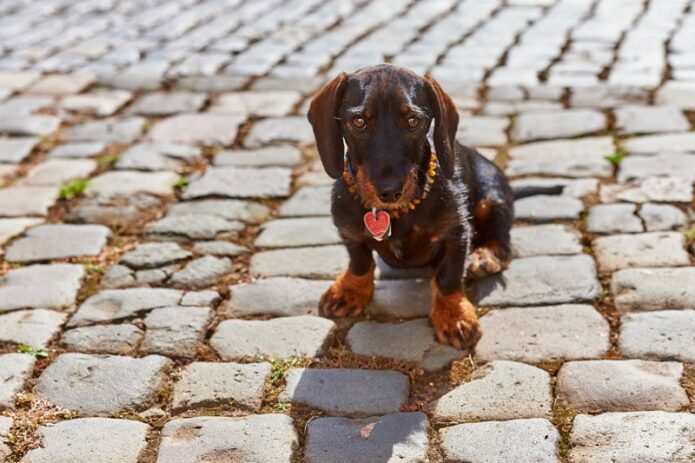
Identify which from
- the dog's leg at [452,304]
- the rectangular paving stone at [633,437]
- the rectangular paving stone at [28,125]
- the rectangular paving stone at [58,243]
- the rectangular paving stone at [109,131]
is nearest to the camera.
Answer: the rectangular paving stone at [633,437]

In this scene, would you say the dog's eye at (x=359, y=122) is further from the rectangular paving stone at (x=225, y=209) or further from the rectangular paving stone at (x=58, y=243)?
the rectangular paving stone at (x=58, y=243)

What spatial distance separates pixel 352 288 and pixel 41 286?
150cm

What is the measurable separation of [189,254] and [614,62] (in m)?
3.87

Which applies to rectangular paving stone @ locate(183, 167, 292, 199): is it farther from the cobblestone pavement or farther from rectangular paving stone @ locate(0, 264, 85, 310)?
rectangular paving stone @ locate(0, 264, 85, 310)

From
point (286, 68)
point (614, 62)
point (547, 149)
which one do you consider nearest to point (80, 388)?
point (547, 149)

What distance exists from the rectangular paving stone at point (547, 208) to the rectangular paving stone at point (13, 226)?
2.63 meters

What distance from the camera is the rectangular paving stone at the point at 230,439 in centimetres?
324

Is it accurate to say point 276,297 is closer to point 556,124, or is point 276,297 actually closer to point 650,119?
point 556,124

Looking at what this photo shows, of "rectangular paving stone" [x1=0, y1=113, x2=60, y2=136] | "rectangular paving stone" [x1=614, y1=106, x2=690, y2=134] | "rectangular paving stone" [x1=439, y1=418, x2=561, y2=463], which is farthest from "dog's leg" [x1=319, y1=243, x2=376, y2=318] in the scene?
"rectangular paving stone" [x1=0, y1=113, x2=60, y2=136]

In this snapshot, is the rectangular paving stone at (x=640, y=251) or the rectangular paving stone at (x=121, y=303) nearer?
the rectangular paving stone at (x=121, y=303)

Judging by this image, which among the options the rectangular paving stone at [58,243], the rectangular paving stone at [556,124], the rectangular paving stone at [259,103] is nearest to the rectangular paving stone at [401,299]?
the rectangular paving stone at [58,243]

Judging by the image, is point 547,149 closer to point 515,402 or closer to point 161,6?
point 515,402

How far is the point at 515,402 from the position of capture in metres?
3.46

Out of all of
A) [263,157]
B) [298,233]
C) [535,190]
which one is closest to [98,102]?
[263,157]
